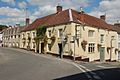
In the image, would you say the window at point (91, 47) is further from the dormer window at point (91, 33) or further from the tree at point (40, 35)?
the tree at point (40, 35)

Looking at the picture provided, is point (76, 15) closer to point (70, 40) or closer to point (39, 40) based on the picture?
point (70, 40)

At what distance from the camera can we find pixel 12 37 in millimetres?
66562

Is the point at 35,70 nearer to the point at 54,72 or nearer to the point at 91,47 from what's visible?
the point at 54,72

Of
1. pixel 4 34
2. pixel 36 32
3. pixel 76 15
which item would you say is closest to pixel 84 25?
pixel 76 15

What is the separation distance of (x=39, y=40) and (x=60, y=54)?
26.0ft

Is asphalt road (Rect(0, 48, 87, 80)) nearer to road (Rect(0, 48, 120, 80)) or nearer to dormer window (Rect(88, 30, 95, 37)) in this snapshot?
road (Rect(0, 48, 120, 80))

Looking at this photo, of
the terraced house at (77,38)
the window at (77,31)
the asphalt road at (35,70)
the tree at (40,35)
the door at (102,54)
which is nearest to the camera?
the asphalt road at (35,70)

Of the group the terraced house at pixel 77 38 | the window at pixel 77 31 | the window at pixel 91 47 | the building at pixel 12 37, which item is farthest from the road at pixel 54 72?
the building at pixel 12 37

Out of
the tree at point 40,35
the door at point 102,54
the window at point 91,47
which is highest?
the tree at point 40,35

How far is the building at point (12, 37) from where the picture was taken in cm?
6150

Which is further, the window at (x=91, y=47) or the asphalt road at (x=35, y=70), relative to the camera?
the window at (x=91, y=47)

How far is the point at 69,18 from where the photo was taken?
113ft

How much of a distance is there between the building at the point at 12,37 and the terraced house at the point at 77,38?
21007mm

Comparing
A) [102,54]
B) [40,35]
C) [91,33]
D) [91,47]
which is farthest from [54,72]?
[40,35]
